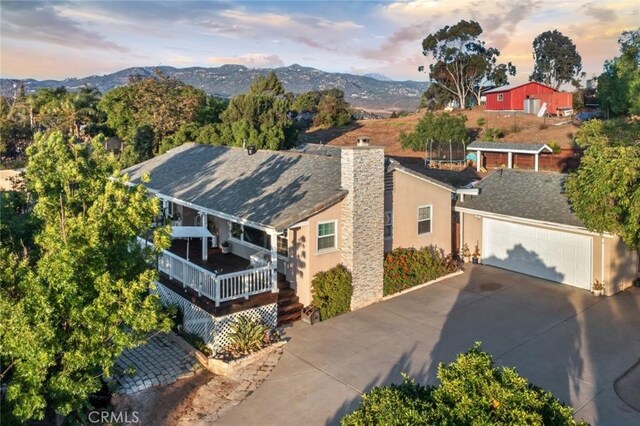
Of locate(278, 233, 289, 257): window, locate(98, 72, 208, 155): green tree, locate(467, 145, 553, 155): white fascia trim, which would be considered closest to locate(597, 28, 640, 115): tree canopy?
locate(467, 145, 553, 155): white fascia trim

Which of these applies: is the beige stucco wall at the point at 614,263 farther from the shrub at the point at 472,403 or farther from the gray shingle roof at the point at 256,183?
the shrub at the point at 472,403

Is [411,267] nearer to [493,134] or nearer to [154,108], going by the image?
[154,108]

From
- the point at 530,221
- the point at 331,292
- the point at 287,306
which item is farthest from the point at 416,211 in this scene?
the point at 287,306

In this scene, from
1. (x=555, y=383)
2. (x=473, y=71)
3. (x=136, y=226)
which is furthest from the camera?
(x=473, y=71)

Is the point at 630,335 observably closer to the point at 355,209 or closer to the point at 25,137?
the point at 355,209

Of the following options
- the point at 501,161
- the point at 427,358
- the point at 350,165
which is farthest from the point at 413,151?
the point at 427,358

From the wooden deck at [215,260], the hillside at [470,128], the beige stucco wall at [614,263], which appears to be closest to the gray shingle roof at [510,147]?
the hillside at [470,128]
